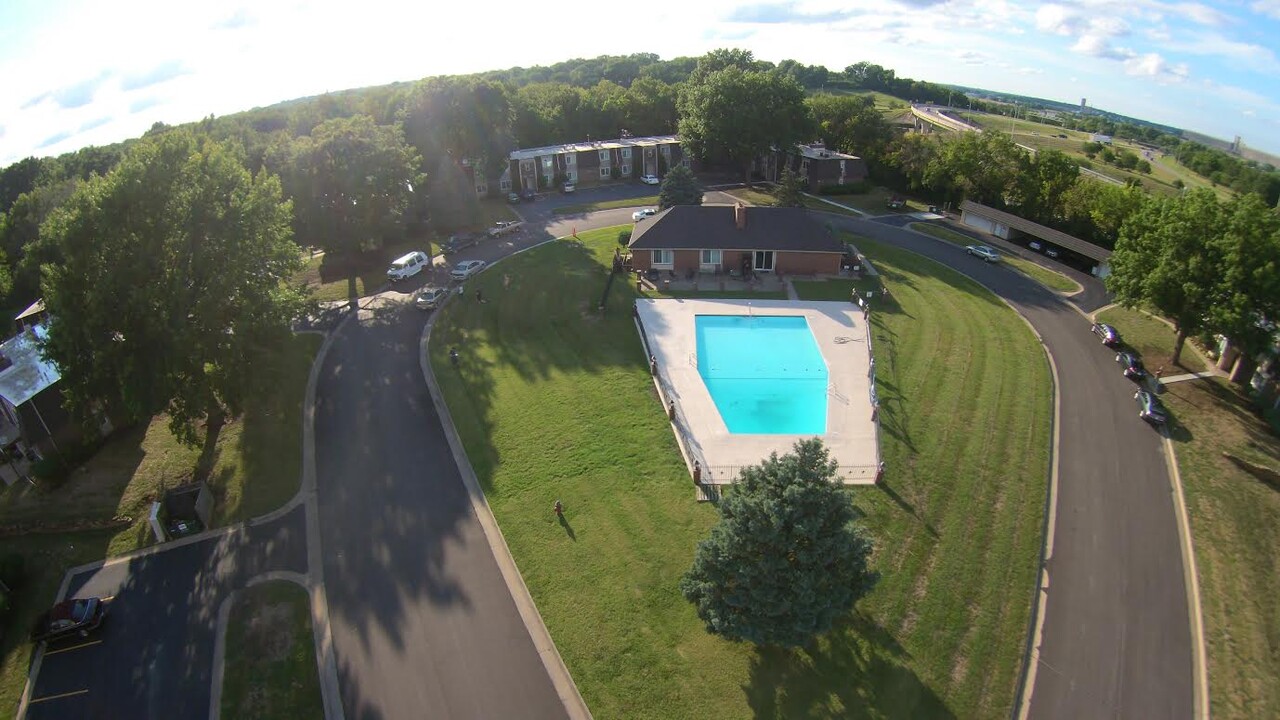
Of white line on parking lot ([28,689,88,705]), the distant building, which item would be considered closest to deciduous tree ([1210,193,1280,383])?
white line on parking lot ([28,689,88,705])

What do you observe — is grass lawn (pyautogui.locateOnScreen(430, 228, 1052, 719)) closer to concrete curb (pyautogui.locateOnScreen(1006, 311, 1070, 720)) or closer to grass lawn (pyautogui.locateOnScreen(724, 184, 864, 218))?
A: concrete curb (pyautogui.locateOnScreen(1006, 311, 1070, 720))

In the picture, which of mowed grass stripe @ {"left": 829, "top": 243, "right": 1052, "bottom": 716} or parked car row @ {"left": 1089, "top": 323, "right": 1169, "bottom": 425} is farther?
parked car row @ {"left": 1089, "top": 323, "right": 1169, "bottom": 425}

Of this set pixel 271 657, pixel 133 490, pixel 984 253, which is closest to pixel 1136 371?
pixel 984 253

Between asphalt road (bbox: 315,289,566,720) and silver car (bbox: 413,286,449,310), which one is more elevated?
silver car (bbox: 413,286,449,310)

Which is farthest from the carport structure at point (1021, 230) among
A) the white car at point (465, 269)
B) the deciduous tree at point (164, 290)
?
Answer: the deciduous tree at point (164, 290)

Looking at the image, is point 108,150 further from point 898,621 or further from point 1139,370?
point 1139,370

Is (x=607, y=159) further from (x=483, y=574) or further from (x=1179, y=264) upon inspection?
(x=483, y=574)

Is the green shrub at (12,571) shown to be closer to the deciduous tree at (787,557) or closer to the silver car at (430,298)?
the silver car at (430,298)
